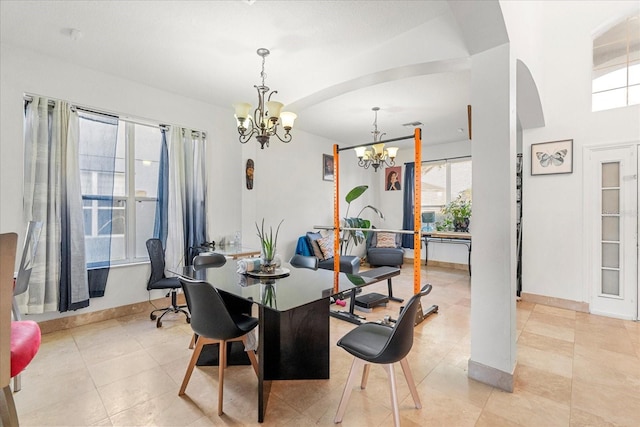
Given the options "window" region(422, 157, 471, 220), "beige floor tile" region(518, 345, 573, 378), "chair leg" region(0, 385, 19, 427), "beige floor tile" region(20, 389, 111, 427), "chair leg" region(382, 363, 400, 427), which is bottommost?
"beige floor tile" region(20, 389, 111, 427)

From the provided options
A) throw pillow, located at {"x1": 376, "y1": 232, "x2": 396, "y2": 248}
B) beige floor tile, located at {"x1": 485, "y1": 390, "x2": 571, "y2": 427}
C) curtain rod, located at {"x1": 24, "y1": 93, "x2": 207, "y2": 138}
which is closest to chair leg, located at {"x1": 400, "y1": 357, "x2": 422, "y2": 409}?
beige floor tile, located at {"x1": 485, "y1": 390, "x2": 571, "y2": 427}

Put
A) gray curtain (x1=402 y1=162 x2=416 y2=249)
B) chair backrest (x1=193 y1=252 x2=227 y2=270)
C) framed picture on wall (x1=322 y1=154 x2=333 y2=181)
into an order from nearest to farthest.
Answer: chair backrest (x1=193 y1=252 x2=227 y2=270), framed picture on wall (x1=322 y1=154 x2=333 y2=181), gray curtain (x1=402 y1=162 x2=416 y2=249)

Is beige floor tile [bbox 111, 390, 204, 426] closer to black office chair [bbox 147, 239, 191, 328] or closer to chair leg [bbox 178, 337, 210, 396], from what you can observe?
chair leg [bbox 178, 337, 210, 396]

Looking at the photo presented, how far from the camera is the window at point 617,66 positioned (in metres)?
3.41

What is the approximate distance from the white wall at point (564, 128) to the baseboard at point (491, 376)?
249 cm

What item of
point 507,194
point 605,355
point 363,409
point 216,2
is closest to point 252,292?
point 363,409

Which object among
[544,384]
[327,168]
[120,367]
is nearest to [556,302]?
[544,384]

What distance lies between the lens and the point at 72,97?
3.14 m

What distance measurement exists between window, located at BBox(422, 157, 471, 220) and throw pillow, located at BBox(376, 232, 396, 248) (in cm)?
121

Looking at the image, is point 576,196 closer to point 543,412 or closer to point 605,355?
point 605,355

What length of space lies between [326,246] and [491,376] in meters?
3.64

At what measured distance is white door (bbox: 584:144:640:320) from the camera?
332 cm

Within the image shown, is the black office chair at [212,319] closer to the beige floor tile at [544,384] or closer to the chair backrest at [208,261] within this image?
the chair backrest at [208,261]

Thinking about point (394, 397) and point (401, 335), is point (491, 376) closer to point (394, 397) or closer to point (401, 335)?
point (394, 397)
